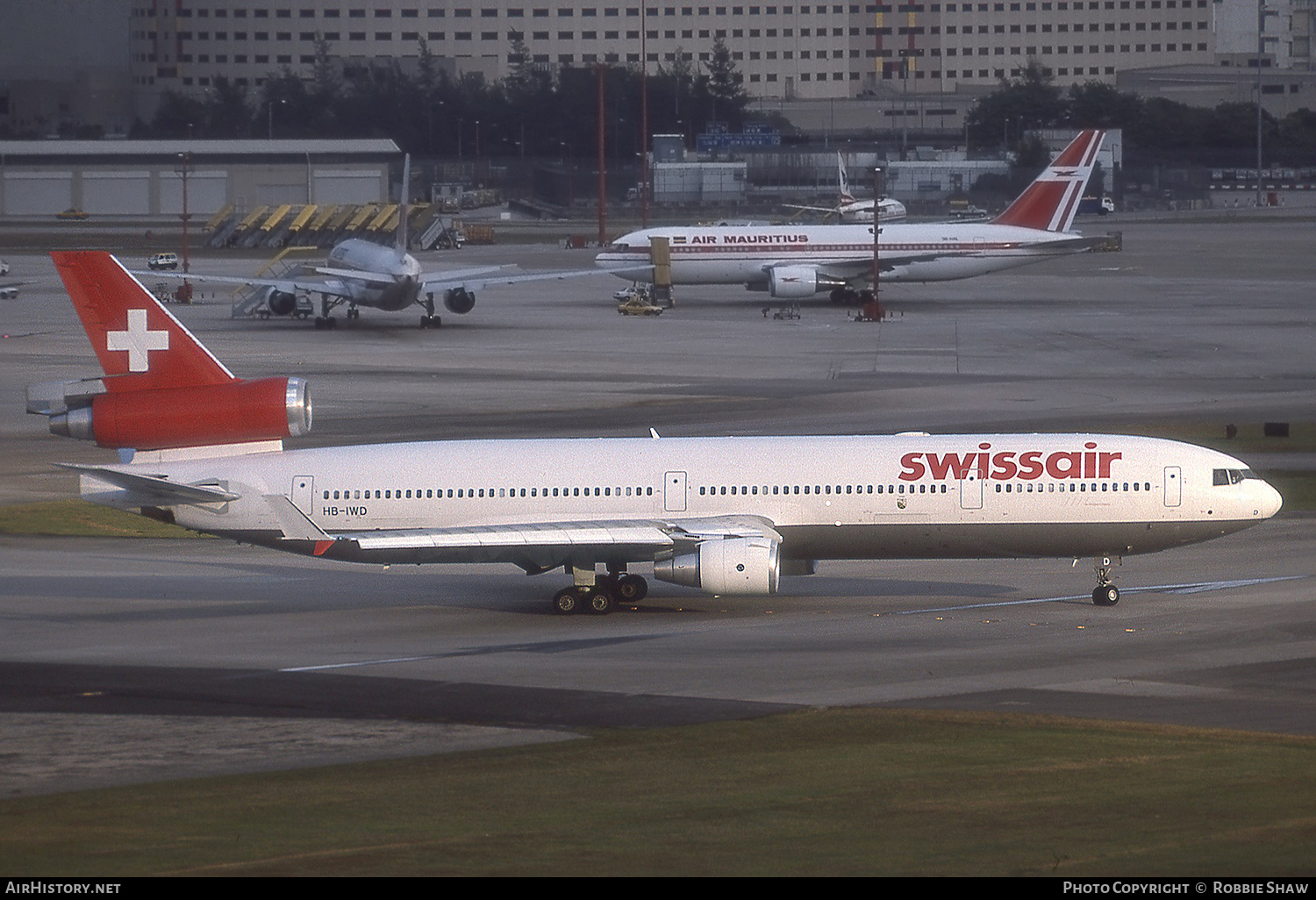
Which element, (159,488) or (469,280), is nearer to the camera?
(159,488)

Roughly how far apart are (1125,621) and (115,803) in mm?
23057

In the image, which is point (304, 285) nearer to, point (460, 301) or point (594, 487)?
point (460, 301)

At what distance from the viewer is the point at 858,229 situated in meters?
121

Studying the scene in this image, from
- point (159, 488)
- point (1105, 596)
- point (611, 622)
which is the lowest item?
point (611, 622)

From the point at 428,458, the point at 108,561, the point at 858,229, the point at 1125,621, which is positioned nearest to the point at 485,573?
the point at 428,458

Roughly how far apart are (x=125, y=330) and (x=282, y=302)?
73.1 m

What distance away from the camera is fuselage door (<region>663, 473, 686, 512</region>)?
41.3 m

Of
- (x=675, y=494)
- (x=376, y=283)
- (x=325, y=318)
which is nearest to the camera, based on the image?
(x=675, y=494)

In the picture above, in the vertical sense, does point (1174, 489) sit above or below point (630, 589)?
above

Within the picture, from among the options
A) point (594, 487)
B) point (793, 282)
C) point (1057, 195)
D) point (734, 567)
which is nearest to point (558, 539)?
point (594, 487)

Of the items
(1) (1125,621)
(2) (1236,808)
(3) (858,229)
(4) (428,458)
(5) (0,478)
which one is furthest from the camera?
(3) (858,229)

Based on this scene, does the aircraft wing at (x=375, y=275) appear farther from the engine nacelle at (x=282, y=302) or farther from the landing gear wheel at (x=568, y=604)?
the landing gear wheel at (x=568, y=604)

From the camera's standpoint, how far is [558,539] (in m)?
40.0
